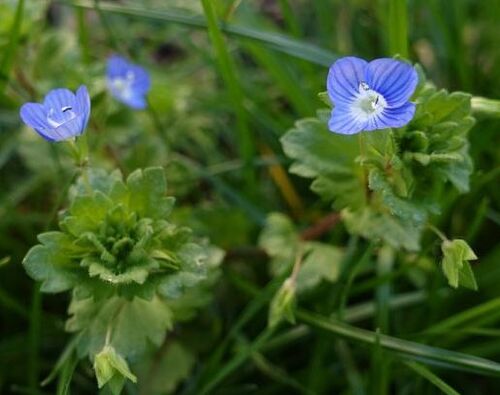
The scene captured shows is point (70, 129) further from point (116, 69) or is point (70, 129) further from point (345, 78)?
point (116, 69)

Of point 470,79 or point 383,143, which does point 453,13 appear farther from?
point 383,143

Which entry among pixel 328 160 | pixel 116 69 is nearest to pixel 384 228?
pixel 328 160

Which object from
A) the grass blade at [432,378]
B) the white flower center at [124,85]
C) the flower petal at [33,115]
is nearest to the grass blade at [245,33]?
the white flower center at [124,85]

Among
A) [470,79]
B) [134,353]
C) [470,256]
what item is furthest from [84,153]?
[470,79]

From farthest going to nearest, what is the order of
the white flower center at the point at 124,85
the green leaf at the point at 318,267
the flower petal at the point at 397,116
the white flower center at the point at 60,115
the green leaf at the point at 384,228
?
the white flower center at the point at 124,85, the green leaf at the point at 318,267, the green leaf at the point at 384,228, the white flower center at the point at 60,115, the flower petal at the point at 397,116

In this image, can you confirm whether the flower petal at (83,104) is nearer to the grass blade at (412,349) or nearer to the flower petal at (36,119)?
the flower petal at (36,119)

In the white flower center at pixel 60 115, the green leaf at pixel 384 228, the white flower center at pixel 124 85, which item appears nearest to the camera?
the white flower center at pixel 60 115

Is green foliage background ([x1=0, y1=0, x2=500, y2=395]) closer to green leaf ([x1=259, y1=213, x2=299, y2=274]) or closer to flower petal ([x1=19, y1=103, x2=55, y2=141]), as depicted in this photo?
green leaf ([x1=259, y1=213, x2=299, y2=274])
